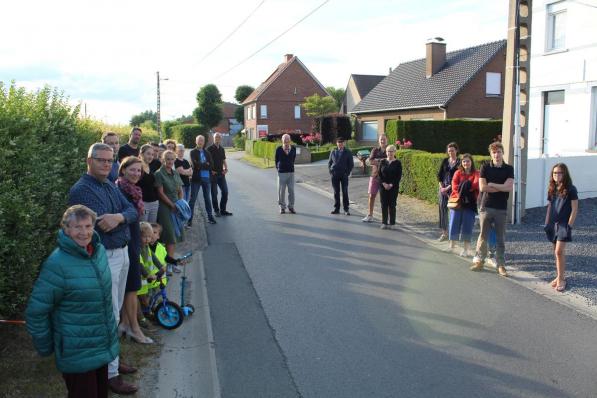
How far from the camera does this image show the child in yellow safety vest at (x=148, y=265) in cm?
564

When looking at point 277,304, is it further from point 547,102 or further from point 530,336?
point 547,102

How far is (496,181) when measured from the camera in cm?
804

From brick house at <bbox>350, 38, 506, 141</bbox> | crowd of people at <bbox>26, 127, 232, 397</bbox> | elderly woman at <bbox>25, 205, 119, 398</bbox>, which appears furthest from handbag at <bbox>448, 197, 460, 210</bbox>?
brick house at <bbox>350, 38, 506, 141</bbox>

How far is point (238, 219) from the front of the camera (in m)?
12.7

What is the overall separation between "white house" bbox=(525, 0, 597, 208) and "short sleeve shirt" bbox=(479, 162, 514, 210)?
963 cm

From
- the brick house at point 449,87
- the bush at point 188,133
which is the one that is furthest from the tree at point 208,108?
the brick house at point 449,87

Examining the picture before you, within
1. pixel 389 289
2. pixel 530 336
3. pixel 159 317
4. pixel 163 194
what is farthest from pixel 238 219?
pixel 530 336

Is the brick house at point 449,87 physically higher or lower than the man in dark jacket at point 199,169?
higher

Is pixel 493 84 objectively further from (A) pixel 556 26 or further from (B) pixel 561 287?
(B) pixel 561 287

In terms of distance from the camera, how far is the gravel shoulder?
7.12 m

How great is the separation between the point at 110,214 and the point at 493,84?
116 feet

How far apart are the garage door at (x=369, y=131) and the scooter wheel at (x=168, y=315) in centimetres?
3761

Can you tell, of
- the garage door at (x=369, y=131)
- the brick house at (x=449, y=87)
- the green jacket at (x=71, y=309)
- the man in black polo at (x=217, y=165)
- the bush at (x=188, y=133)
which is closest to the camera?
the green jacket at (x=71, y=309)

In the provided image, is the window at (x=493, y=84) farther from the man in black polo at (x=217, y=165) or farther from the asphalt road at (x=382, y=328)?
the asphalt road at (x=382, y=328)
